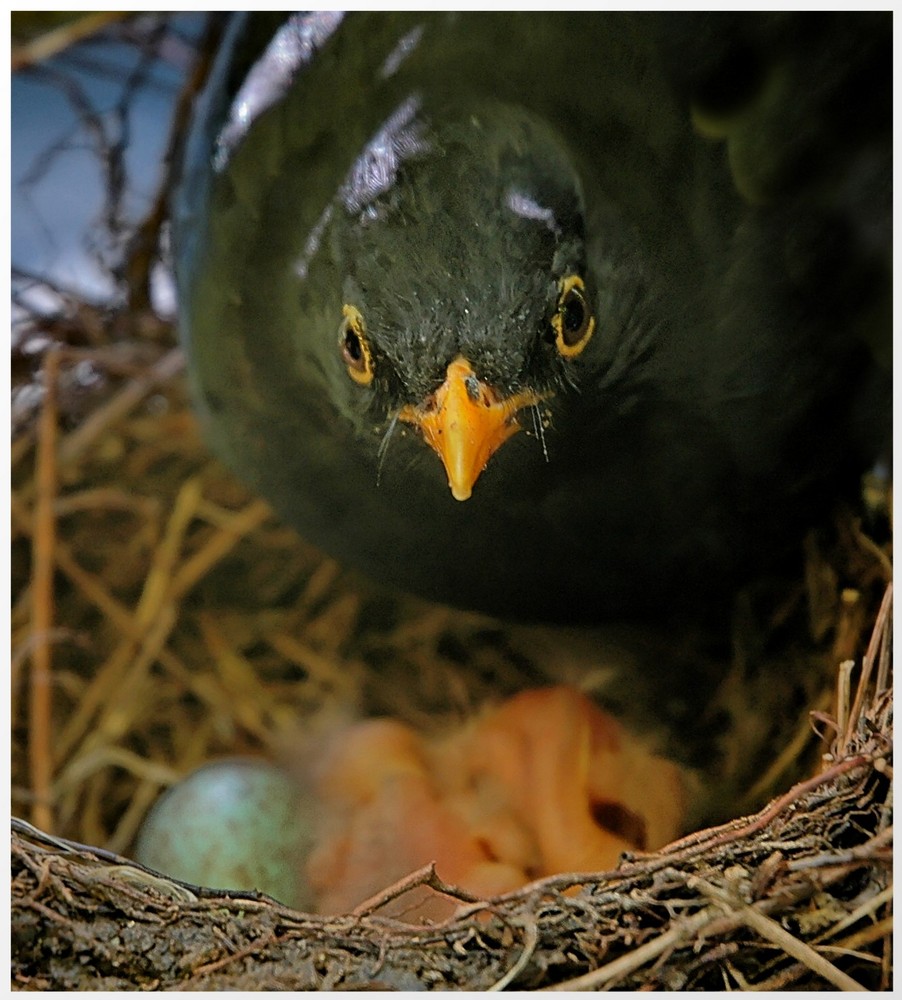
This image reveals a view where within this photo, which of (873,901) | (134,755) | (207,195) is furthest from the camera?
(134,755)

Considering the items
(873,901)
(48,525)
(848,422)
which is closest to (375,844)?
(873,901)

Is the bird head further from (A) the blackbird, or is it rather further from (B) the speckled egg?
(B) the speckled egg

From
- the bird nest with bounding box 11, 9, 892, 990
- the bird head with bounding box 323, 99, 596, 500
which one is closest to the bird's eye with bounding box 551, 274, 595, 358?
the bird head with bounding box 323, 99, 596, 500

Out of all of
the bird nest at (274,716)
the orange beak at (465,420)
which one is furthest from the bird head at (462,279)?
the bird nest at (274,716)

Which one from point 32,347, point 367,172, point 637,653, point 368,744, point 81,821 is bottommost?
point 81,821

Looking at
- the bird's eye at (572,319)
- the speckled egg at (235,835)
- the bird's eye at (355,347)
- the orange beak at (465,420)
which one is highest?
the bird's eye at (572,319)

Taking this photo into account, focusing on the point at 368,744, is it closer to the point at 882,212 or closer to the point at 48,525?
the point at 48,525

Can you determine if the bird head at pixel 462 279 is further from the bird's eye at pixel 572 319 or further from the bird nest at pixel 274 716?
the bird nest at pixel 274 716
